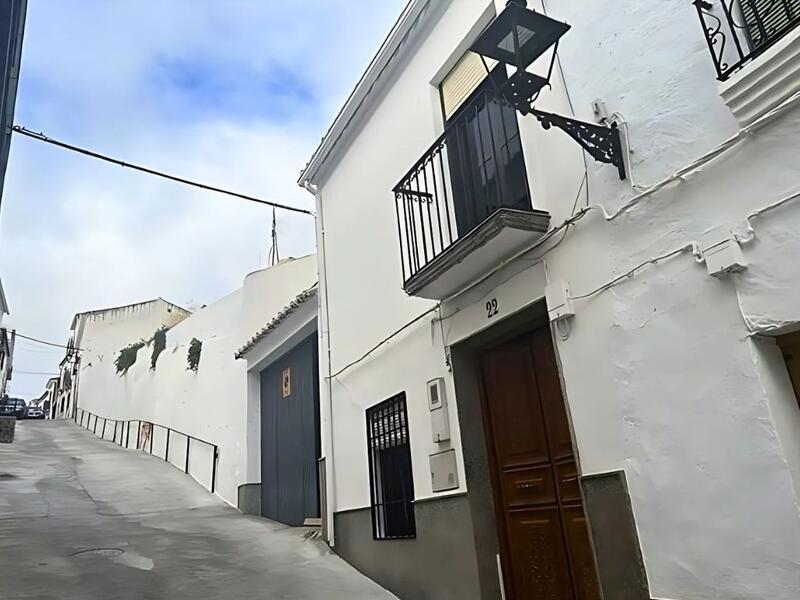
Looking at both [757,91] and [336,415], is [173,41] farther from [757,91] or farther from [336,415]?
[757,91]

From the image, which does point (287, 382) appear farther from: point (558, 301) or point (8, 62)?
point (558, 301)

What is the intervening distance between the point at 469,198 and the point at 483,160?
0.36 metres

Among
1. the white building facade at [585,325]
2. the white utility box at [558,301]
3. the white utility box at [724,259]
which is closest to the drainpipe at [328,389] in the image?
the white building facade at [585,325]

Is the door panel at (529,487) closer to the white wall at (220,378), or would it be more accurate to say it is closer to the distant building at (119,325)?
the white wall at (220,378)

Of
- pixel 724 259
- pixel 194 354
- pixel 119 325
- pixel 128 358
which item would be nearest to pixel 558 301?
pixel 724 259

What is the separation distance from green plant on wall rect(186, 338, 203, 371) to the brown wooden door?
36.4 ft

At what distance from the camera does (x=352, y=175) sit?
7.79 m

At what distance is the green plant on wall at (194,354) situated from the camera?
588 inches

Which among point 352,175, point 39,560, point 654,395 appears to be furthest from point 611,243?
point 39,560

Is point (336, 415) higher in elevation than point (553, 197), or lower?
lower

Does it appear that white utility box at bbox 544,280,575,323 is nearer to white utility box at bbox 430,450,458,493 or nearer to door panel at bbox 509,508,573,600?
door panel at bbox 509,508,573,600

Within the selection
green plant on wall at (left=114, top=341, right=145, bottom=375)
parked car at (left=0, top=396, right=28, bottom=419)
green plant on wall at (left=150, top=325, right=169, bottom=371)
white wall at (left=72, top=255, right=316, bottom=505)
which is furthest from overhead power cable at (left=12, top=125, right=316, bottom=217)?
parked car at (left=0, top=396, right=28, bottom=419)

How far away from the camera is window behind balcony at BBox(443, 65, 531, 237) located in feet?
16.6

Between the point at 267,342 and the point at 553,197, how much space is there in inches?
272
